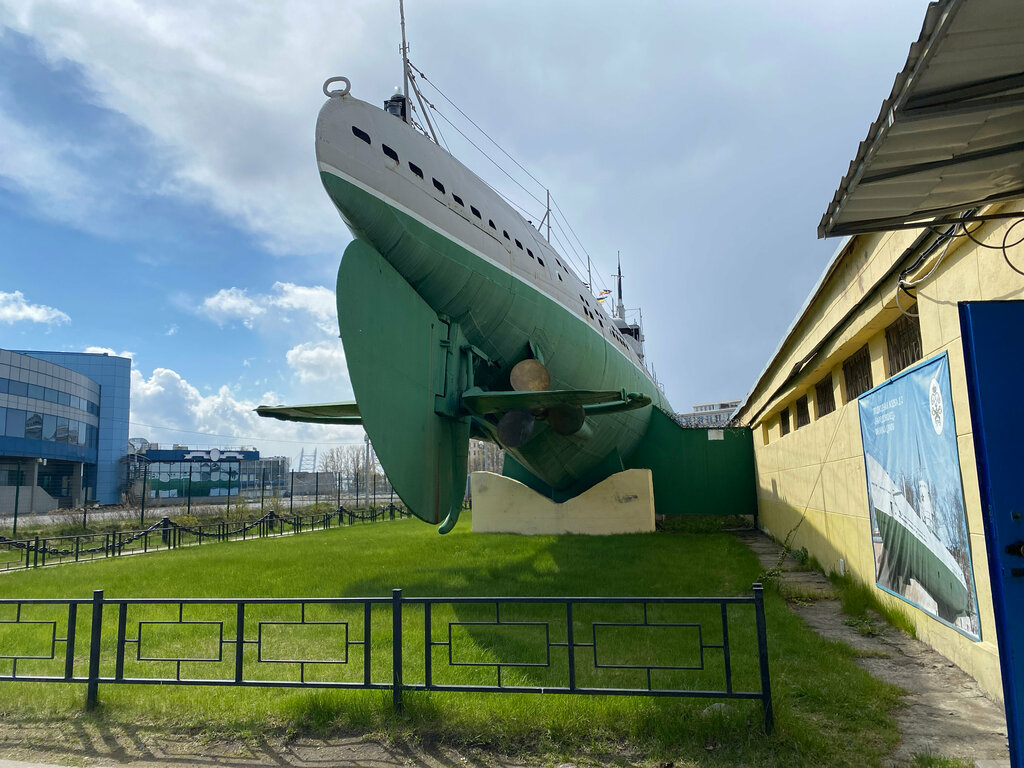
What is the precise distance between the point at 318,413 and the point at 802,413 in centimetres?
1076

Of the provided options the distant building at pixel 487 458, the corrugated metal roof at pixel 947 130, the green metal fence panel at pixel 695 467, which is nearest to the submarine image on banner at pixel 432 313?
the corrugated metal roof at pixel 947 130

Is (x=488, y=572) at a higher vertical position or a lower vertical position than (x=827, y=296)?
lower

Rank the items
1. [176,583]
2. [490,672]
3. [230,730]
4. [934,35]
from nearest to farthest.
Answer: [934,35]
[230,730]
[490,672]
[176,583]

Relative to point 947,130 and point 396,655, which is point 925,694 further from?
point 947,130

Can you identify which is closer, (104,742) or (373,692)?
(104,742)

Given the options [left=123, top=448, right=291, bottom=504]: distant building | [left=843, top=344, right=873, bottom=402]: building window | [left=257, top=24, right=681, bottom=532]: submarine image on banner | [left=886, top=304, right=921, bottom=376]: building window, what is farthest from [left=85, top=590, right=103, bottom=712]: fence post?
[left=123, top=448, right=291, bottom=504]: distant building

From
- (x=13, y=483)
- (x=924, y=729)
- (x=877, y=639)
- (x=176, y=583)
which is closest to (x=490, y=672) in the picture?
(x=924, y=729)

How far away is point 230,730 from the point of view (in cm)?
461

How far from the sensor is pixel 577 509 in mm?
17266

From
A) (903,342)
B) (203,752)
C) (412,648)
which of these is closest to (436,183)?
(412,648)

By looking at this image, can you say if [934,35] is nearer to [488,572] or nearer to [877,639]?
[877,639]

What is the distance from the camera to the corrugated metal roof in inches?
98.2

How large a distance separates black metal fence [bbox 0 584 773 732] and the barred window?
24.5 feet

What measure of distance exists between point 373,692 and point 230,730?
1.06 metres
